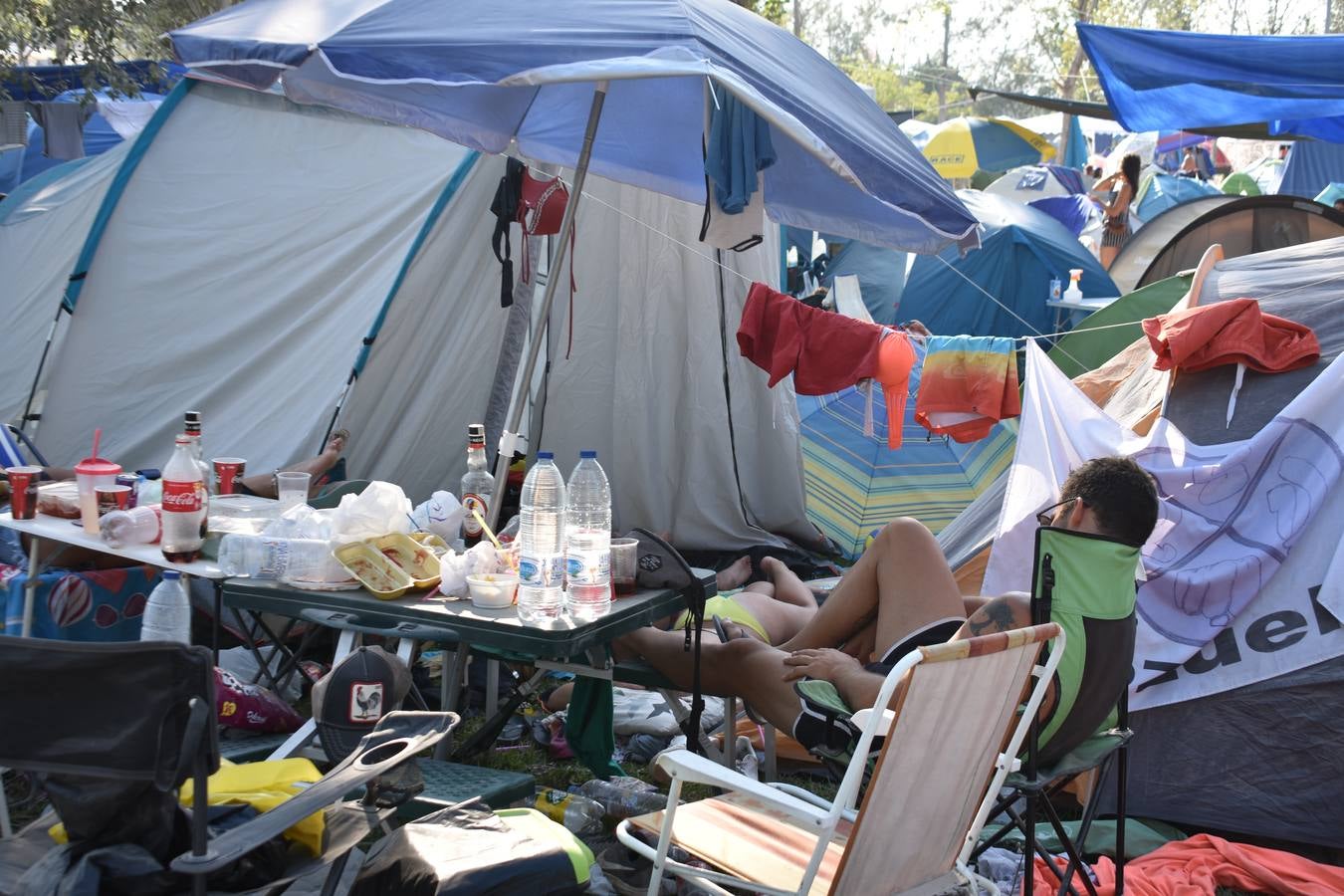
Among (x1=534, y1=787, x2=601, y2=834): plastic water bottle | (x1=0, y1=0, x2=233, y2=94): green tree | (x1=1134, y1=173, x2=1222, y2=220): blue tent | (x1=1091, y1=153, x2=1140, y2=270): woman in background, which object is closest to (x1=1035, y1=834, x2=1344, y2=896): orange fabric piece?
(x1=534, y1=787, x2=601, y2=834): plastic water bottle

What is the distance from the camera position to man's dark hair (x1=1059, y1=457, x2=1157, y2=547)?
294 cm

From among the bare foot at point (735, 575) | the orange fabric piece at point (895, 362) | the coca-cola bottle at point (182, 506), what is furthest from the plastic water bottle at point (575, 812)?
the orange fabric piece at point (895, 362)

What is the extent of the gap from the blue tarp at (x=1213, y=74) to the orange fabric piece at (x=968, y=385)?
2384mm

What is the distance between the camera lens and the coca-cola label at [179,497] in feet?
10.0

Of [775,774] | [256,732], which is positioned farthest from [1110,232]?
[256,732]

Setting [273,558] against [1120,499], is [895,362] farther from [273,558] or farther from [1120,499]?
[273,558]

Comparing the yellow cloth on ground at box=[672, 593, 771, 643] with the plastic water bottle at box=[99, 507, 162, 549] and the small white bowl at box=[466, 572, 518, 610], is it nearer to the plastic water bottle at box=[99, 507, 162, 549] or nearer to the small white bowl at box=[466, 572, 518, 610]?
the small white bowl at box=[466, 572, 518, 610]

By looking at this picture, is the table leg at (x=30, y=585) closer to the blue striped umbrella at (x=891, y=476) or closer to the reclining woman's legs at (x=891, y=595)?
the reclining woman's legs at (x=891, y=595)

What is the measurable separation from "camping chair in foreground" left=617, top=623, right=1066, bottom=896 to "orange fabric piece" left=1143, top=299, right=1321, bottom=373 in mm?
1867

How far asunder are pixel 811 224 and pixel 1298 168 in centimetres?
1322

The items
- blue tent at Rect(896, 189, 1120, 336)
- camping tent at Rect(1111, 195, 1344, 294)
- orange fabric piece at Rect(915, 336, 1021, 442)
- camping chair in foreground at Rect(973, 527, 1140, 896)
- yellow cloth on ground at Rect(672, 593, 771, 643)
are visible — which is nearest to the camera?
camping chair in foreground at Rect(973, 527, 1140, 896)

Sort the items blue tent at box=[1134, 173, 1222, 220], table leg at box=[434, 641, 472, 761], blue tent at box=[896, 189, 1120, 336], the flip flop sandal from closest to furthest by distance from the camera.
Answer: the flip flop sandal
table leg at box=[434, 641, 472, 761]
blue tent at box=[896, 189, 1120, 336]
blue tent at box=[1134, 173, 1222, 220]

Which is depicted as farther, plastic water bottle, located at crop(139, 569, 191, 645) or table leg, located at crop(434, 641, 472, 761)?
table leg, located at crop(434, 641, 472, 761)

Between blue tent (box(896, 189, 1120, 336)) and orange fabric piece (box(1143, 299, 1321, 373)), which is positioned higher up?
orange fabric piece (box(1143, 299, 1321, 373))
